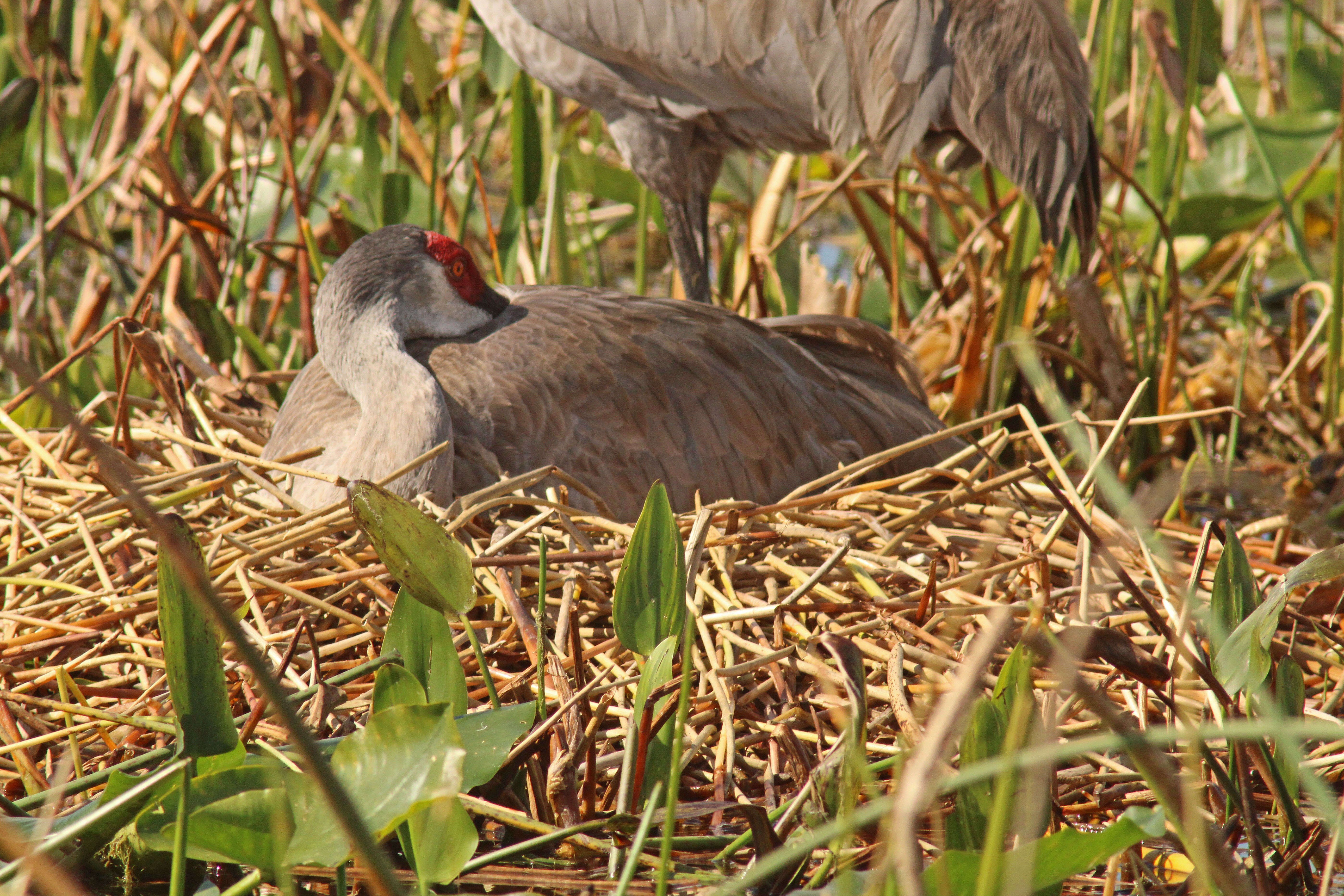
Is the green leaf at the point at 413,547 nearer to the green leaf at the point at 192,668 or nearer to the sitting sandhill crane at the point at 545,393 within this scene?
the green leaf at the point at 192,668

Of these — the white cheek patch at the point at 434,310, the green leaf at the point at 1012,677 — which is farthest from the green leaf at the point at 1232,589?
the white cheek patch at the point at 434,310

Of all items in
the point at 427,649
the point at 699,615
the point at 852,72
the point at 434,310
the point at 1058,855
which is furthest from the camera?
the point at 852,72

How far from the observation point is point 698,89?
9.98 feet

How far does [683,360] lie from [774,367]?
22 centimetres

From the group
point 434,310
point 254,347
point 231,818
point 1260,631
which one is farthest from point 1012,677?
point 254,347

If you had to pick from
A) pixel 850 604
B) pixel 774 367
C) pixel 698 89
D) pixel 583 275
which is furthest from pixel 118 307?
pixel 850 604

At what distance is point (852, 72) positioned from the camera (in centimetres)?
291

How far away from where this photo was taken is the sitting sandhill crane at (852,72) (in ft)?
9.36

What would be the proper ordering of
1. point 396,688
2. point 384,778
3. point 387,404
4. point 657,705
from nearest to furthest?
point 384,778
point 396,688
point 657,705
point 387,404

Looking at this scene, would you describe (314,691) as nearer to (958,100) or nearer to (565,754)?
(565,754)

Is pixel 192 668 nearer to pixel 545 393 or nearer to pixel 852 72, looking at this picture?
pixel 545 393

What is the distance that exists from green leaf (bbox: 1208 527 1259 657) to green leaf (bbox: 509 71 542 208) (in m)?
2.00

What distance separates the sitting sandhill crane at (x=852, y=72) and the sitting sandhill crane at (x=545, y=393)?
0.66 meters

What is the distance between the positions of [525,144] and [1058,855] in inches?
93.2
